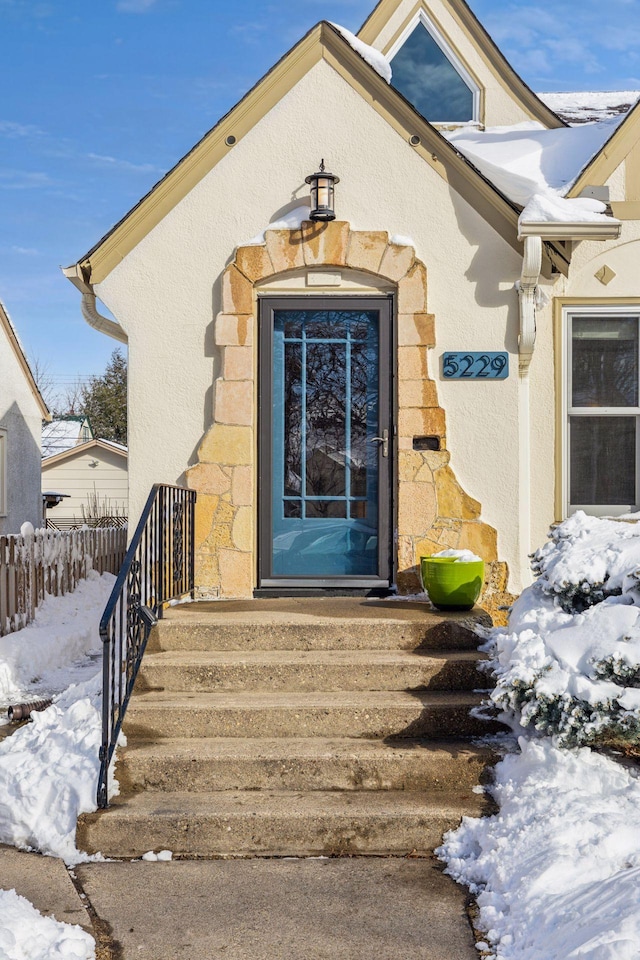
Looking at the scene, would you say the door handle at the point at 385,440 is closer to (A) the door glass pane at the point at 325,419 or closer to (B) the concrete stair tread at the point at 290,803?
(A) the door glass pane at the point at 325,419

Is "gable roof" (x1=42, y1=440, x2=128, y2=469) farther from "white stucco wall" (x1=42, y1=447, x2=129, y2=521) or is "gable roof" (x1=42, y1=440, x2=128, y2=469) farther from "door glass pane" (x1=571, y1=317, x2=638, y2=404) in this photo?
"door glass pane" (x1=571, y1=317, x2=638, y2=404)

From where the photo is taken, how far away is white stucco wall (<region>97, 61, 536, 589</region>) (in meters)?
6.27

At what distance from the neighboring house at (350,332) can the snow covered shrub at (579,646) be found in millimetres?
1554

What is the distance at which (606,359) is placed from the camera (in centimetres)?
657

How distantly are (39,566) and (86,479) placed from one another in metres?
18.4

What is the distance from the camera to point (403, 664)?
4840 mm

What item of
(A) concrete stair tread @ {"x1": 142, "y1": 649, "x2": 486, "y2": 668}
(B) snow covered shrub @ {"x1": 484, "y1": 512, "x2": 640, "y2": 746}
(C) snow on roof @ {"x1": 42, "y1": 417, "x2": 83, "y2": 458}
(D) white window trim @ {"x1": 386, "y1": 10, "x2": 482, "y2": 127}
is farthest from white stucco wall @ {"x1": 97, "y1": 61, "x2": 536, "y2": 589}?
(C) snow on roof @ {"x1": 42, "y1": 417, "x2": 83, "y2": 458}

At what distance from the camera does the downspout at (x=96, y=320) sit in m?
6.63

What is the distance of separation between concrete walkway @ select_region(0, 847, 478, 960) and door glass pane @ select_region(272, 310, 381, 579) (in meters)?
2.85

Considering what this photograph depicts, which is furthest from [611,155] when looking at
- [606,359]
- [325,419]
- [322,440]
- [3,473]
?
[3,473]

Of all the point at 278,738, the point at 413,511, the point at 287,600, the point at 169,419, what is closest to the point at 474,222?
the point at 413,511

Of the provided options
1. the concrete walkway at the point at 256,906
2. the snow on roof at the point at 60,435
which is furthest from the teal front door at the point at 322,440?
the snow on roof at the point at 60,435

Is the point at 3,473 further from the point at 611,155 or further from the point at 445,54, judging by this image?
the point at 611,155

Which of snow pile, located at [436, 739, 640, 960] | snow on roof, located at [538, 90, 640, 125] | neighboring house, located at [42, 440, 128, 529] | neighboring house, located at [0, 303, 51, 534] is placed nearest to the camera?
snow pile, located at [436, 739, 640, 960]
